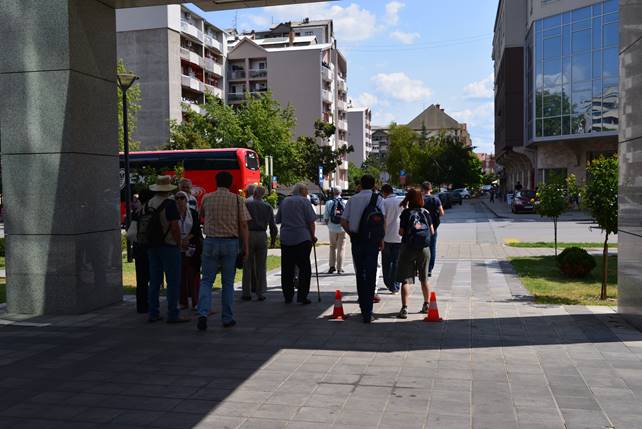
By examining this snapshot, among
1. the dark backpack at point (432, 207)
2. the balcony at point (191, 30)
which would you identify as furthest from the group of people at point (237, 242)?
the balcony at point (191, 30)

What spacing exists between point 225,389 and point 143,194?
3.93 m

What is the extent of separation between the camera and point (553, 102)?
43.8m

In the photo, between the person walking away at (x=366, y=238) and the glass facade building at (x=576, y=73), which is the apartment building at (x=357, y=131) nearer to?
the glass facade building at (x=576, y=73)

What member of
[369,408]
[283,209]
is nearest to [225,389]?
[369,408]

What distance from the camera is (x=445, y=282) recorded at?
11742 millimetres

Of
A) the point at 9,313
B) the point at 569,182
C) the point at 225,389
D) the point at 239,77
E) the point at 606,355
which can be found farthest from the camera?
the point at 239,77

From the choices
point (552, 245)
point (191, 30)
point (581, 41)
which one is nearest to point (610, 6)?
point (581, 41)

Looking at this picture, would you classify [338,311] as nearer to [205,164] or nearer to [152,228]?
[152,228]

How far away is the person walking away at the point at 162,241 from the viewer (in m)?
7.89

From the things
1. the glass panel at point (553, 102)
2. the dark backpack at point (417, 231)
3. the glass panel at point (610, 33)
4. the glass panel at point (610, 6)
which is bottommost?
the dark backpack at point (417, 231)

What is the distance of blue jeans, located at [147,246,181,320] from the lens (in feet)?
26.2

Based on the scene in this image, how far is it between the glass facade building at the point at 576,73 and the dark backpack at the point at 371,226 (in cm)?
3560

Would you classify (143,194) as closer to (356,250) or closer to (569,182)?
(356,250)

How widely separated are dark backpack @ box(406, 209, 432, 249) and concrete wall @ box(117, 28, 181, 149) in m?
52.1
